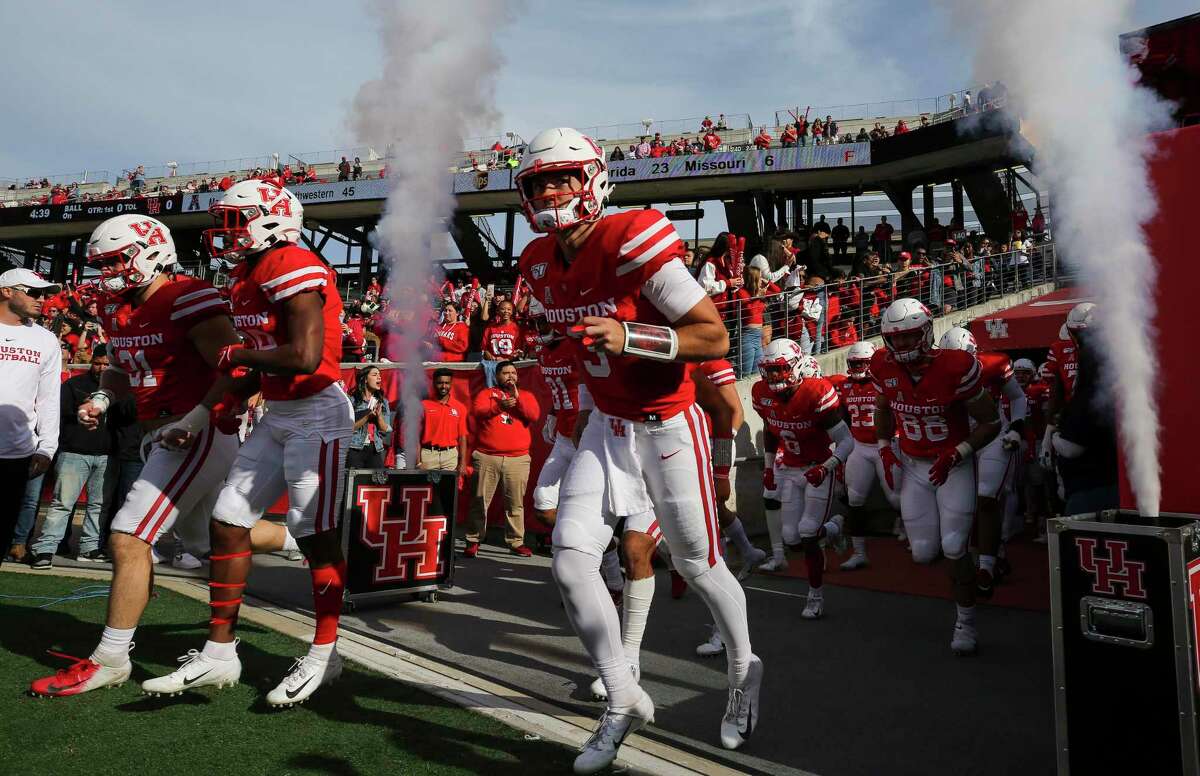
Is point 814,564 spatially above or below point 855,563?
above

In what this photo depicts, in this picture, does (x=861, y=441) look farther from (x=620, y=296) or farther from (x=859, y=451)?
(x=620, y=296)

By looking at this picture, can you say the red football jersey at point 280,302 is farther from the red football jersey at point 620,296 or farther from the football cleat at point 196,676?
the football cleat at point 196,676

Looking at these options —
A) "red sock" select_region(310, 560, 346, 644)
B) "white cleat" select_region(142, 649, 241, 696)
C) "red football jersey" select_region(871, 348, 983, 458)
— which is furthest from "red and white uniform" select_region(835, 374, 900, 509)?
"white cleat" select_region(142, 649, 241, 696)

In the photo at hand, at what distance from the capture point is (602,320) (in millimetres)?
2840

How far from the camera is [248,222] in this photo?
396 centimetres

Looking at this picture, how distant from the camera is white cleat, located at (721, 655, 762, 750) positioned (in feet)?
11.6

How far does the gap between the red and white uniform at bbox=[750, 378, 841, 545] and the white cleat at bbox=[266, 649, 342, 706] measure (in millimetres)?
3951

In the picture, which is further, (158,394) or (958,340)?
(958,340)

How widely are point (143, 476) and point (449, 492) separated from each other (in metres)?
2.71

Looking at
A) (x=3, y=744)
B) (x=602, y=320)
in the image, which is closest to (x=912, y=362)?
(x=602, y=320)

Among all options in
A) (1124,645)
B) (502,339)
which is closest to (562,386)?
(1124,645)

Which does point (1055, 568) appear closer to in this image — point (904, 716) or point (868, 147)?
point (904, 716)

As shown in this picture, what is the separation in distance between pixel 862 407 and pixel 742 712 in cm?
605

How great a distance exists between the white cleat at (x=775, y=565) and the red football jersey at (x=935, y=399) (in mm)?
2493
